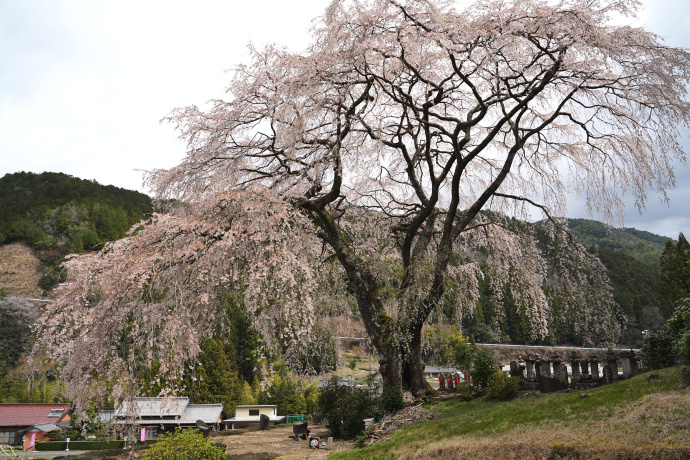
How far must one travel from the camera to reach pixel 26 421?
26.9 metres

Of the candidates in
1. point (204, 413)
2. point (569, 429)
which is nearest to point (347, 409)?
point (569, 429)

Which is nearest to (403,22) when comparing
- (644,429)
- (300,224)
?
(300,224)

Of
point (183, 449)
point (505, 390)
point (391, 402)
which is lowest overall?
point (391, 402)

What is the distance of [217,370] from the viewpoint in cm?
3809

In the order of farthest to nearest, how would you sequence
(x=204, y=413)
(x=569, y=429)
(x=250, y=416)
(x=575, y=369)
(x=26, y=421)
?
(x=250, y=416), (x=204, y=413), (x=26, y=421), (x=575, y=369), (x=569, y=429)

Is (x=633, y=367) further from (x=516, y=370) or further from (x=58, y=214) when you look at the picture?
(x=58, y=214)

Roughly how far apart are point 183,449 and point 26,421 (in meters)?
26.3

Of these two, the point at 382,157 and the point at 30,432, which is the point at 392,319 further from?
the point at 30,432

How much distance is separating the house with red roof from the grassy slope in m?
25.3

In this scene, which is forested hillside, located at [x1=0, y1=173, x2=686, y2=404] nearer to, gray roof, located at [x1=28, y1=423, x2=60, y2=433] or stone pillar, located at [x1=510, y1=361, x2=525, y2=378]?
stone pillar, located at [x1=510, y1=361, x2=525, y2=378]

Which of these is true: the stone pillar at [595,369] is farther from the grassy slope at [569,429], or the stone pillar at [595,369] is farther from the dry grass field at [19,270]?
the dry grass field at [19,270]

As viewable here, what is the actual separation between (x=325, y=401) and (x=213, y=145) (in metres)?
8.75

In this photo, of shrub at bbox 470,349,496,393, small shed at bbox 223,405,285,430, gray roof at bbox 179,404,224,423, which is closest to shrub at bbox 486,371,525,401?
shrub at bbox 470,349,496,393

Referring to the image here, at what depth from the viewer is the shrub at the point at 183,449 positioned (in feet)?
26.3
